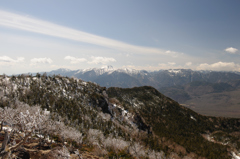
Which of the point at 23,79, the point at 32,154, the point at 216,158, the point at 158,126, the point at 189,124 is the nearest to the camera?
the point at 32,154

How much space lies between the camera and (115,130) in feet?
336

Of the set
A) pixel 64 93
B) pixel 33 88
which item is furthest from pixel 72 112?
pixel 33 88

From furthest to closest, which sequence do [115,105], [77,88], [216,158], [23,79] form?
[115,105], [77,88], [23,79], [216,158]

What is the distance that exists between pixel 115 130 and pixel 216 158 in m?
90.8

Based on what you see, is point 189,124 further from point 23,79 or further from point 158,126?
point 23,79

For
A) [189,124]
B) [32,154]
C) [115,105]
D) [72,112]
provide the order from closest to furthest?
1. [32,154]
2. [72,112]
3. [115,105]
4. [189,124]

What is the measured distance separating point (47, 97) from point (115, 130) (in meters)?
62.2

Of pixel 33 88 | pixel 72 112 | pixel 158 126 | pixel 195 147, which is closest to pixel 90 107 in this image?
pixel 72 112

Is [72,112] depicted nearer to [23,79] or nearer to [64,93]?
[64,93]

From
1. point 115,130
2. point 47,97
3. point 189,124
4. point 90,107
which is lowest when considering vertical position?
point 189,124

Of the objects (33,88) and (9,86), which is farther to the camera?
(33,88)

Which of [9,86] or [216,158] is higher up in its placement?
[9,86]

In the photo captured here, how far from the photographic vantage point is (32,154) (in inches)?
1025

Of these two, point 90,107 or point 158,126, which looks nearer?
point 90,107
